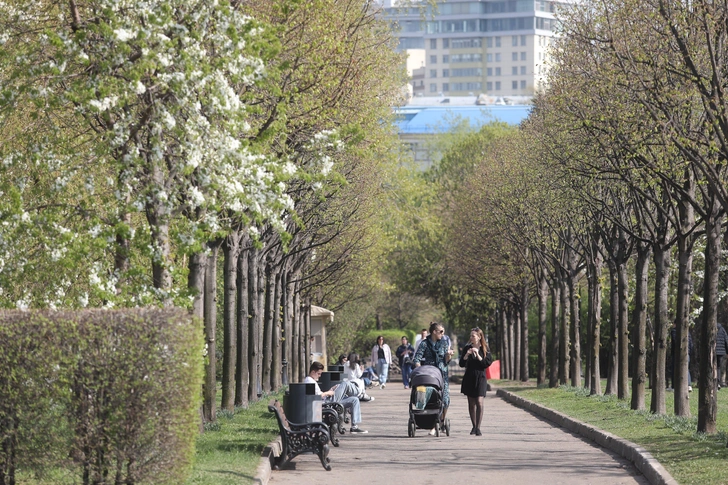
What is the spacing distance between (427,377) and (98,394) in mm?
9738

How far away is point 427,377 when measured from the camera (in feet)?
63.3

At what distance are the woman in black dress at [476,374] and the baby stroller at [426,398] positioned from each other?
0.47m

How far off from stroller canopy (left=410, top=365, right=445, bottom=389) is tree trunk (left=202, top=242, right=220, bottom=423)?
3242 millimetres

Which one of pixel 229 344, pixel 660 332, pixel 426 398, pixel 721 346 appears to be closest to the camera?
pixel 426 398

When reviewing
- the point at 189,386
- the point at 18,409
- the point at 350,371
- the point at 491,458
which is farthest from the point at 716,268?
the point at 350,371

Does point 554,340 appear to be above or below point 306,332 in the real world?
below

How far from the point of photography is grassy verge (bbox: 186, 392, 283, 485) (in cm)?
1226

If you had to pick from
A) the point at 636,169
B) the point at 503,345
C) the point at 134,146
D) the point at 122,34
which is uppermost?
the point at 122,34

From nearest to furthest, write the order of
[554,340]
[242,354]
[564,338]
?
[242,354] < [564,338] < [554,340]

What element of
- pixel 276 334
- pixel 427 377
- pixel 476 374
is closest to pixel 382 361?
pixel 276 334

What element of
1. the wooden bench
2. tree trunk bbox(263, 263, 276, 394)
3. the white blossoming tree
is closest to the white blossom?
the white blossoming tree

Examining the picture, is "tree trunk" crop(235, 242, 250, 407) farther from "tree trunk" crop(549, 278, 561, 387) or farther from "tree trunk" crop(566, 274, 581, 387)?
"tree trunk" crop(549, 278, 561, 387)

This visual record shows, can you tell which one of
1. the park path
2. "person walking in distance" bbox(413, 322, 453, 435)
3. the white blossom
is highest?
the white blossom

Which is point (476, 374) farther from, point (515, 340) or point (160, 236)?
point (515, 340)
